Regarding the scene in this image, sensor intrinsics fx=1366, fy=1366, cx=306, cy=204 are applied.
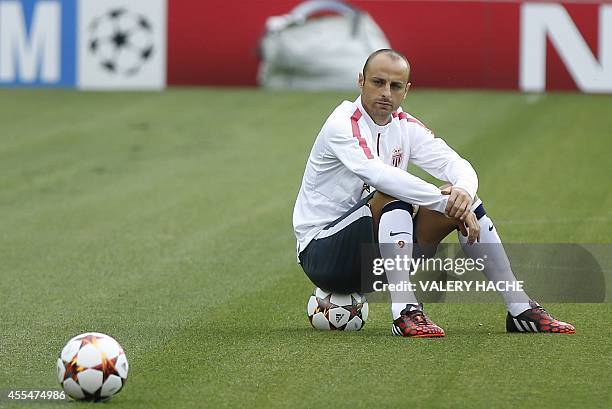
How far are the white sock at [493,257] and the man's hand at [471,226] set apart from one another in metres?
0.11

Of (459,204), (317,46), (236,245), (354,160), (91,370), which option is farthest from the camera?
(317,46)

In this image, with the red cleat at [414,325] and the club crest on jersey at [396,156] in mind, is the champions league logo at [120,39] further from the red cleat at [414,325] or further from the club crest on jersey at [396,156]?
the red cleat at [414,325]

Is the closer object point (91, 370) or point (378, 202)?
point (91, 370)

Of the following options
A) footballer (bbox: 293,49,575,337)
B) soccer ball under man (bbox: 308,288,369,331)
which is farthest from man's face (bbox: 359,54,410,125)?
soccer ball under man (bbox: 308,288,369,331)

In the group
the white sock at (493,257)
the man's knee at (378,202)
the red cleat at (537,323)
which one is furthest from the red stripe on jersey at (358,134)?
the red cleat at (537,323)

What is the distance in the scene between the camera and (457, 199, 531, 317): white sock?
7.43 metres

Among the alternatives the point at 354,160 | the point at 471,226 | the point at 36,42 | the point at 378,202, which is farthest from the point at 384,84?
the point at 36,42

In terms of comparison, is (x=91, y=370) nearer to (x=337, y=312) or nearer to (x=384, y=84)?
(x=337, y=312)

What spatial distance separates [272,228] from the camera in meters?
11.9

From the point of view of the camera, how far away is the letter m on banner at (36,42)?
70.5 ft

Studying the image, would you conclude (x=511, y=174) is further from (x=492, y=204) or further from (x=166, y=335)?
(x=166, y=335)

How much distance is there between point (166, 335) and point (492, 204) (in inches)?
239

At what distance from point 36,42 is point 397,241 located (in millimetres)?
15344

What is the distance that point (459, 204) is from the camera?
23.4 ft
